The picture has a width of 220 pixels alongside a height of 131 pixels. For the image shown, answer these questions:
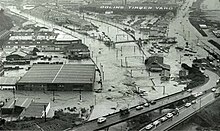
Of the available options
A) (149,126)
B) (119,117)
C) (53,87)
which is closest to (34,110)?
(53,87)

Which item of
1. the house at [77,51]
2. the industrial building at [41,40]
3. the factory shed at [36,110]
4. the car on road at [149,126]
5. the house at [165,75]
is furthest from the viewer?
the industrial building at [41,40]

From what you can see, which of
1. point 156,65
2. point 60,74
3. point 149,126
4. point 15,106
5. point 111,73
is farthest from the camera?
point 156,65

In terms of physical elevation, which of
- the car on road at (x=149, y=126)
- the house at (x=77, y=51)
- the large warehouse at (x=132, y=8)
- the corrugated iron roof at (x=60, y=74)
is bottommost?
the car on road at (x=149, y=126)

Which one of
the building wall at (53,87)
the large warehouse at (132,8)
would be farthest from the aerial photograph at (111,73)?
the large warehouse at (132,8)

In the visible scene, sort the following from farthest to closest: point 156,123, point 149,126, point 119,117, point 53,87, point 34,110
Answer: point 53,87 < point 34,110 < point 119,117 < point 156,123 < point 149,126

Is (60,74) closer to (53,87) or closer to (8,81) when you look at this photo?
(53,87)

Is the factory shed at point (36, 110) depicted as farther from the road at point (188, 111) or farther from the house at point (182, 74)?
the house at point (182, 74)
